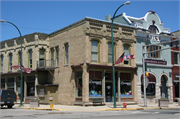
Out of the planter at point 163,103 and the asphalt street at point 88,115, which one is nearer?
the asphalt street at point 88,115

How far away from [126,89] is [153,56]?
21.0 feet

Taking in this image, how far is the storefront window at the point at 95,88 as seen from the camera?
78.7ft

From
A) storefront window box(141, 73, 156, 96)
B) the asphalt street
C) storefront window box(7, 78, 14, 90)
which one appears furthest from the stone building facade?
the asphalt street

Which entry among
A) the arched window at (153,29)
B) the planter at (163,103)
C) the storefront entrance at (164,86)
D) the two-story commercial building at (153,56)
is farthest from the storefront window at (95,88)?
the arched window at (153,29)

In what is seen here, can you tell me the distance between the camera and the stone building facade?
24156 millimetres

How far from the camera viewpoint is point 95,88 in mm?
24328

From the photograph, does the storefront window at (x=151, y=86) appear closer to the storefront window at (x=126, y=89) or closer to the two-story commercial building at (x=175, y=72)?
the storefront window at (x=126, y=89)

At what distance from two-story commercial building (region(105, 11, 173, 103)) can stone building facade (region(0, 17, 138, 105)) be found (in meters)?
1.10

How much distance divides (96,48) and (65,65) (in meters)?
4.34

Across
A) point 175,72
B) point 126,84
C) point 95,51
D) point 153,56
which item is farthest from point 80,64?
point 175,72

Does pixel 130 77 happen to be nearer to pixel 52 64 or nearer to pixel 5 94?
pixel 52 64

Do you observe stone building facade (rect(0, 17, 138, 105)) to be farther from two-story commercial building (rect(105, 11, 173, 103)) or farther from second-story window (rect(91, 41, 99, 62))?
two-story commercial building (rect(105, 11, 173, 103))

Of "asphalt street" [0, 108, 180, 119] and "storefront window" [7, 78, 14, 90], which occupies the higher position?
"storefront window" [7, 78, 14, 90]

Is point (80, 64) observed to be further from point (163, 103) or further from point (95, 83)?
point (163, 103)
